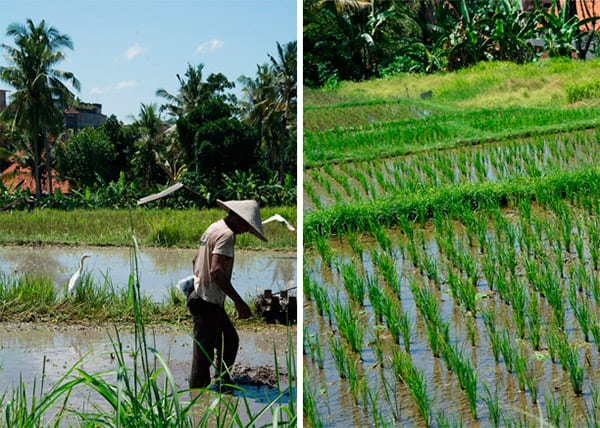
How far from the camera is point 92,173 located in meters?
12.1

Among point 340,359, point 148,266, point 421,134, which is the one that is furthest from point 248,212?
point 421,134

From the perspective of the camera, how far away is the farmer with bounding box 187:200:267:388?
2971 mm

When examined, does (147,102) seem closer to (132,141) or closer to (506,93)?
(132,141)

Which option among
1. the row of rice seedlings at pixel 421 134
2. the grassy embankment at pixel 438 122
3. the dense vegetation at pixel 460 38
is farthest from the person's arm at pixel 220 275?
the dense vegetation at pixel 460 38

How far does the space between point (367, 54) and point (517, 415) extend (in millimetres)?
12323

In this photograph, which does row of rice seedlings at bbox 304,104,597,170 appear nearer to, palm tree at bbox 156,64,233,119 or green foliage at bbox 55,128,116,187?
green foliage at bbox 55,128,116,187

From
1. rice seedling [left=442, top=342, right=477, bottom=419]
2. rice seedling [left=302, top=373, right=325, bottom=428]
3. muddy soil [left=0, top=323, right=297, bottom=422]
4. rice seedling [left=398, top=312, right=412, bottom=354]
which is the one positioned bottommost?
muddy soil [left=0, top=323, right=297, bottom=422]

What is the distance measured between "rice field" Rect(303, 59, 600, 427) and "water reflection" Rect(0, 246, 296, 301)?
886 mm

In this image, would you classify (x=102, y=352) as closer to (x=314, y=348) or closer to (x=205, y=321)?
(x=205, y=321)

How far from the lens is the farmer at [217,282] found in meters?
2.97

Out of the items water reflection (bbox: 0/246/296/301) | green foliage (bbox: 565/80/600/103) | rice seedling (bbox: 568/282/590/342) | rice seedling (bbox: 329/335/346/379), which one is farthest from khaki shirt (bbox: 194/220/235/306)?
green foliage (bbox: 565/80/600/103)

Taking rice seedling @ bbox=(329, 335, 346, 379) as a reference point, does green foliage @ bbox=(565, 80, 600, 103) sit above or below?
above

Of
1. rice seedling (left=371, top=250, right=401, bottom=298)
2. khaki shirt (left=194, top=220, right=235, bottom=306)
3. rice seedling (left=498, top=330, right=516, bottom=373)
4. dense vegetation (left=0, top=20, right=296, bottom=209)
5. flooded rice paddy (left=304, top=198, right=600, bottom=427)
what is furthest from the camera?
dense vegetation (left=0, top=20, right=296, bottom=209)

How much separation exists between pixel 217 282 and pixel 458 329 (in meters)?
0.92
